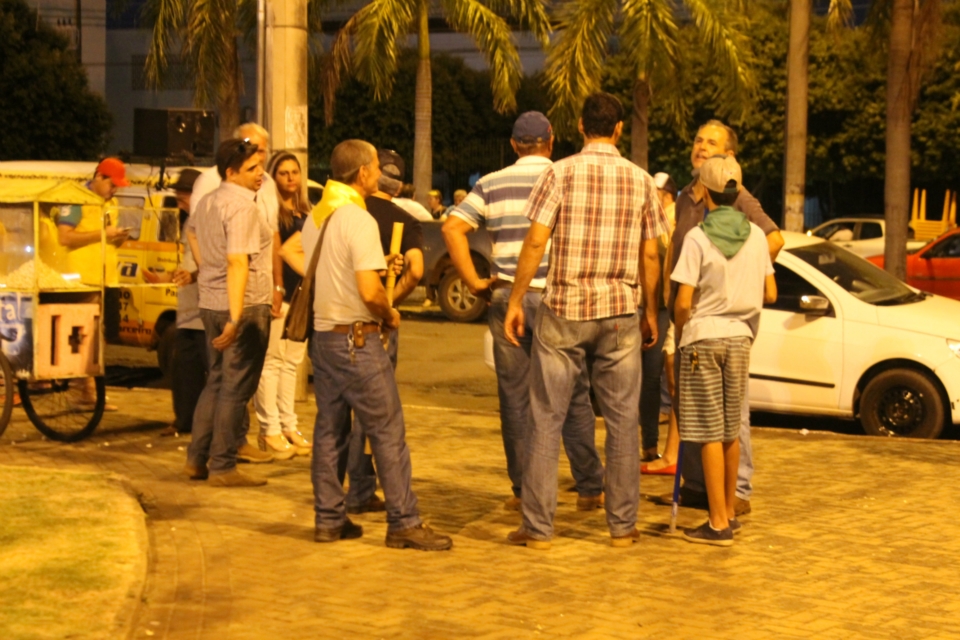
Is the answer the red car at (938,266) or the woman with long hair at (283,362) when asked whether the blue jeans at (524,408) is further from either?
the red car at (938,266)

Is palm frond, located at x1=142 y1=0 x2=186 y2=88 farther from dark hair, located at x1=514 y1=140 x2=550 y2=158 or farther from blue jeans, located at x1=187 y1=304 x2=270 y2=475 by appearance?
dark hair, located at x1=514 y1=140 x2=550 y2=158

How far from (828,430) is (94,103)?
31.2m

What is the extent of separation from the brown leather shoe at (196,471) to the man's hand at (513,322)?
250cm

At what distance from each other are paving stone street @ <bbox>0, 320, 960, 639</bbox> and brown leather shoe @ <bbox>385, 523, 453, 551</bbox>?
2.0 inches

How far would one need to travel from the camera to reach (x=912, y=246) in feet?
80.3

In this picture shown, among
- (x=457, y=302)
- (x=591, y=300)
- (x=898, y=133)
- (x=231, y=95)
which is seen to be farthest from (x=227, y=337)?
(x=231, y=95)

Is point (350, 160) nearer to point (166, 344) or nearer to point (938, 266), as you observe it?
point (166, 344)

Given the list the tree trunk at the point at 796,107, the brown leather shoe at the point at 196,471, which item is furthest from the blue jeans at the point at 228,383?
the tree trunk at the point at 796,107

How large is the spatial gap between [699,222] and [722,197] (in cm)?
59

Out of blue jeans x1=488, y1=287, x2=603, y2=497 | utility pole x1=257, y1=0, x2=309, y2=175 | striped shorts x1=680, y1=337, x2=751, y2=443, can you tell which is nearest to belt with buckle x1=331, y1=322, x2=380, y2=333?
blue jeans x1=488, y1=287, x2=603, y2=497

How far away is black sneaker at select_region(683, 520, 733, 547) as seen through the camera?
7.02 metres

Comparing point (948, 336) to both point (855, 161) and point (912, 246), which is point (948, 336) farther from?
point (855, 161)

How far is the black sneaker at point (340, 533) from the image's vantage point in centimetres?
700

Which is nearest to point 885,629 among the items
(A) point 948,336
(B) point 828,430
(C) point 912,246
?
(A) point 948,336
